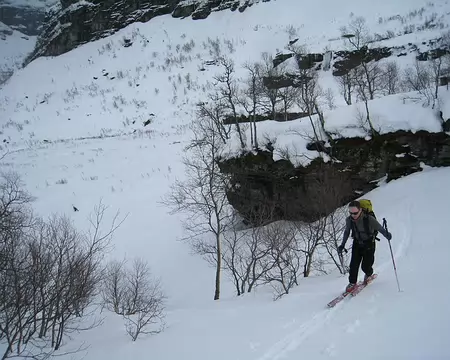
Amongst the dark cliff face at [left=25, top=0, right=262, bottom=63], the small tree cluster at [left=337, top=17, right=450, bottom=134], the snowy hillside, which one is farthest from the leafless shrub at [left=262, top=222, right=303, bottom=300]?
the snowy hillside

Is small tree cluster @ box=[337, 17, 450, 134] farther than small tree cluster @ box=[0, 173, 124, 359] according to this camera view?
Yes

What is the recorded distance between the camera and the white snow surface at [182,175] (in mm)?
5258

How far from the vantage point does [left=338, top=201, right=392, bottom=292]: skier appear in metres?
6.02

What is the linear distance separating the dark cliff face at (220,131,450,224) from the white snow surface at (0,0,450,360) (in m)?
0.69

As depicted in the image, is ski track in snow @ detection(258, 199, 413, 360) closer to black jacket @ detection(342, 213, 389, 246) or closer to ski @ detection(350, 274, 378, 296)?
ski @ detection(350, 274, 378, 296)

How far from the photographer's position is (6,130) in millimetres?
43062

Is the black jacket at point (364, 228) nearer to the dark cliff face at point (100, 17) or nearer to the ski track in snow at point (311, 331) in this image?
the ski track in snow at point (311, 331)

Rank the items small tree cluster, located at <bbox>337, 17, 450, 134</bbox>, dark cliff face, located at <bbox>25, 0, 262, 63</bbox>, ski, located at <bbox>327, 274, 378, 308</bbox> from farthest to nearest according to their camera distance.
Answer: dark cliff face, located at <bbox>25, 0, 262, 63</bbox>
small tree cluster, located at <bbox>337, 17, 450, 134</bbox>
ski, located at <bbox>327, 274, 378, 308</bbox>

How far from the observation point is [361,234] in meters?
6.20

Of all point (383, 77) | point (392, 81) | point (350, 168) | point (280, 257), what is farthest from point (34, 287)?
point (383, 77)

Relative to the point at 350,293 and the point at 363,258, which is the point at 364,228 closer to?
the point at 363,258

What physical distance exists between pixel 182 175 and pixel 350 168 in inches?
552

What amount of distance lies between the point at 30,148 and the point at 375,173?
36941mm

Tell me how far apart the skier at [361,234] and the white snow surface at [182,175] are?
1.81ft
